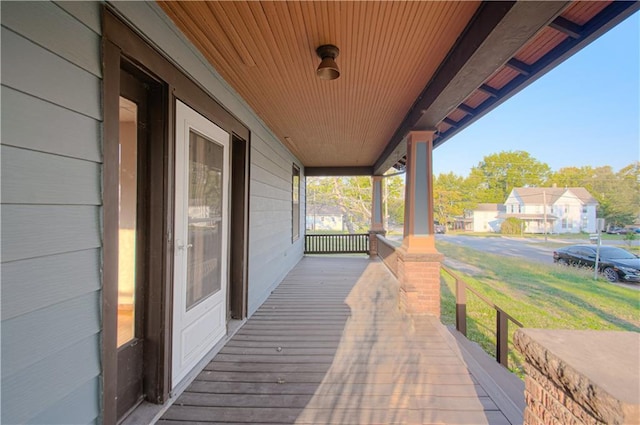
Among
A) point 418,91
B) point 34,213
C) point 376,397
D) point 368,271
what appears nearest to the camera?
point 34,213

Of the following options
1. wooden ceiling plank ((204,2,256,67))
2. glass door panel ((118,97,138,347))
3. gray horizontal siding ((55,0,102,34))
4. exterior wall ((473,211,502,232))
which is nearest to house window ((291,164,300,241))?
wooden ceiling plank ((204,2,256,67))

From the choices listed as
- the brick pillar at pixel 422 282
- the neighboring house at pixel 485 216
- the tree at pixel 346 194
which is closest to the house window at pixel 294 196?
the brick pillar at pixel 422 282

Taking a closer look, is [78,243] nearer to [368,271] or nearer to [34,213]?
[34,213]

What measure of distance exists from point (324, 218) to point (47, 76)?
26.5 m

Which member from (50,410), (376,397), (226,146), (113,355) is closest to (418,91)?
(226,146)

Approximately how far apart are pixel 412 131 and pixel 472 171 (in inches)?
1403

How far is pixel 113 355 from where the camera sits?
133 cm

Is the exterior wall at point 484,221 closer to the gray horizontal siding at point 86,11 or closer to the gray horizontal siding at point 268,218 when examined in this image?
the gray horizontal siding at point 268,218

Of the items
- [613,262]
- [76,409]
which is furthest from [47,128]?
[613,262]

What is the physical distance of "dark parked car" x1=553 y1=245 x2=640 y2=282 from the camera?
8047mm

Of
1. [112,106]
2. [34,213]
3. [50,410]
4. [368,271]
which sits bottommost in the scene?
[368,271]

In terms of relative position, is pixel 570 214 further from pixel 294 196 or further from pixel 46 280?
pixel 46 280

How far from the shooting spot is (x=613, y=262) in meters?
8.55

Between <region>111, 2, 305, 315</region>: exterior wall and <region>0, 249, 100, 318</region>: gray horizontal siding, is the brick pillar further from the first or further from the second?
<region>0, 249, 100, 318</region>: gray horizontal siding
